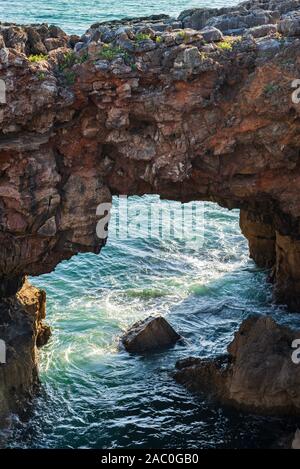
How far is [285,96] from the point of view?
22.8m

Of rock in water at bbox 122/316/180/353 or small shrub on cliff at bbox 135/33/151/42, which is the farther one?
rock in water at bbox 122/316/180/353

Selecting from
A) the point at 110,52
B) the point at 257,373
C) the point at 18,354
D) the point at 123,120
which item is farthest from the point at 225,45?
the point at 18,354

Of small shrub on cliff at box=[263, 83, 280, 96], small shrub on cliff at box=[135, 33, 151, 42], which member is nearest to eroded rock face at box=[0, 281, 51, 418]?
small shrub on cliff at box=[135, 33, 151, 42]

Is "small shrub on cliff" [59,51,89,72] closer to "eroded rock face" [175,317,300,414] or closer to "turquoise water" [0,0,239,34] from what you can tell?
"eroded rock face" [175,317,300,414]

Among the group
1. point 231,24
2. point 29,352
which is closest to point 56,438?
point 29,352

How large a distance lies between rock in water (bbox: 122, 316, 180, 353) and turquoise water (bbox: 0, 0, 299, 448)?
0.50m

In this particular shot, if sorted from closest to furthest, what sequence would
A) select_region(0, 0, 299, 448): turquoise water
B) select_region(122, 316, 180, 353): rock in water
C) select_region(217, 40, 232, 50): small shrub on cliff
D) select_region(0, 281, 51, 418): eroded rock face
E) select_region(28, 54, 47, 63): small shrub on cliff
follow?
select_region(28, 54, 47, 63): small shrub on cliff, select_region(217, 40, 232, 50): small shrub on cliff, select_region(0, 0, 299, 448): turquoise water, select_region(0, 281, 51, 418): eroded rock face, select_region(122, 316, 180, 353): rock in water

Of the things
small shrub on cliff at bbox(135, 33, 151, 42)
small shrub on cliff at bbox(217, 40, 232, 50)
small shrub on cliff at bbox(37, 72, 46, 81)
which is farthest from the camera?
small shrub on cliff at bbox(217, 40, 232, 50)

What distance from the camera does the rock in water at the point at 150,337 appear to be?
28125 millimetres

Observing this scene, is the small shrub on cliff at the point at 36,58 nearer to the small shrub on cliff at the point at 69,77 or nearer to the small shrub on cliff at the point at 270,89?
the small shrub on cliff at the point at 69,77

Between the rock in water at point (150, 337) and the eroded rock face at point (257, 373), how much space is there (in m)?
2.83

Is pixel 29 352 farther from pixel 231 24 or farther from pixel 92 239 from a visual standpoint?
pixel 231 24

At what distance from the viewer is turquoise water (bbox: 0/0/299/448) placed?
76.6ft
